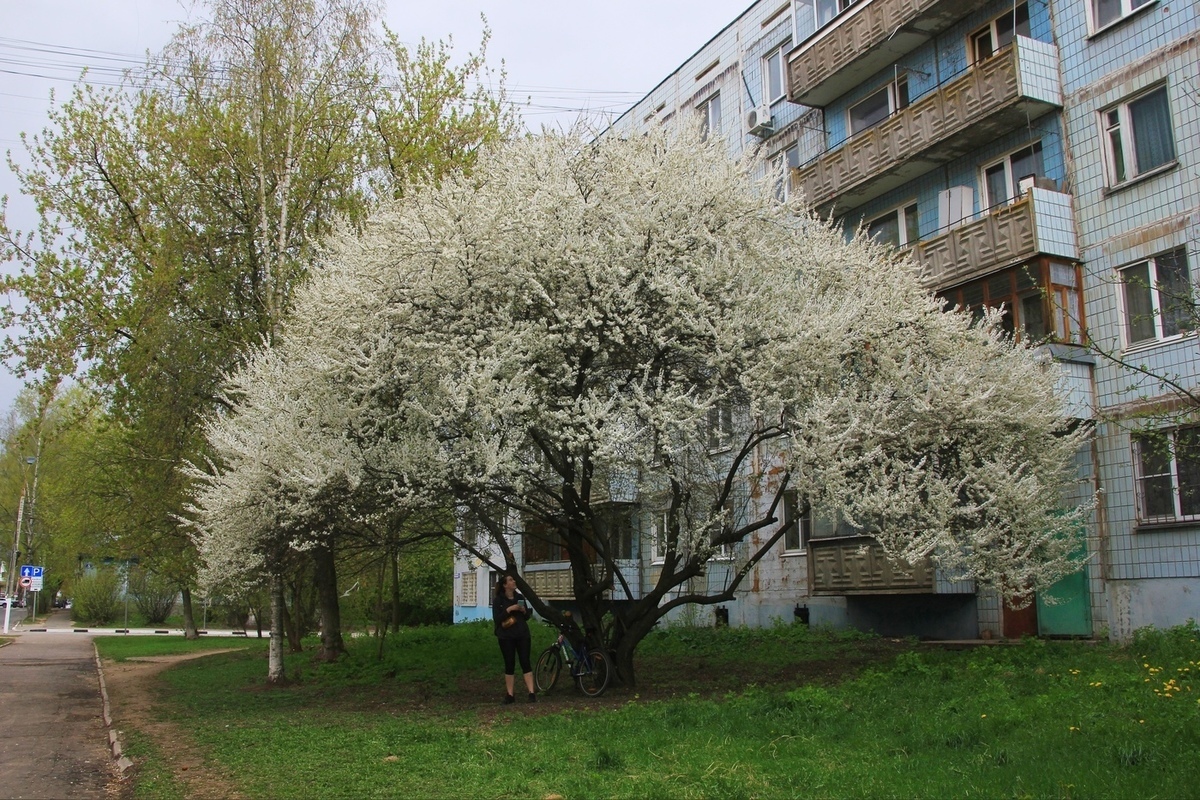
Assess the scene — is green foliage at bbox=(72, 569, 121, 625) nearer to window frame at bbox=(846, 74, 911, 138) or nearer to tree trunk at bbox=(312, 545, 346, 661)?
tree trunk at bbox=(312, 545, 346, 661)

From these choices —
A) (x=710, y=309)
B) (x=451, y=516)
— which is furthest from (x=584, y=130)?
(x=451, y=516)

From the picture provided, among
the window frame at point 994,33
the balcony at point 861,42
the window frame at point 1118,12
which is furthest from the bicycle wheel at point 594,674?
the balcony at point 861,42

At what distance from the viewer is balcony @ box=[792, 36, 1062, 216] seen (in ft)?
60.4

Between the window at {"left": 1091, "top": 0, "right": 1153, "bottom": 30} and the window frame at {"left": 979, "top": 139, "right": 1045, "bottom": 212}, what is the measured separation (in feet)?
7.55

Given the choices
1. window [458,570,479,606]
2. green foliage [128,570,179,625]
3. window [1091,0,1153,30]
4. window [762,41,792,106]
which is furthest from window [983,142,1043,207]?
green foliage [128,570,179,625]

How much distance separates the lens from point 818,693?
10.9 m

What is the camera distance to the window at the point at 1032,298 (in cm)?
1742

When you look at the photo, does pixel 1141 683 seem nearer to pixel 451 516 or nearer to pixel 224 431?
pixel 451 516

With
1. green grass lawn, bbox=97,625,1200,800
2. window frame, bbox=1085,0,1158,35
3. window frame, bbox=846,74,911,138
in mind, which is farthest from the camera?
window frame, bbox=846,74,911,138

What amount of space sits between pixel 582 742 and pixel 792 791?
2.85 m

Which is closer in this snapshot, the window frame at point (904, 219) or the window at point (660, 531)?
the window at point (660, 531)

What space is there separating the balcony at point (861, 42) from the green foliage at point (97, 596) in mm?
57759

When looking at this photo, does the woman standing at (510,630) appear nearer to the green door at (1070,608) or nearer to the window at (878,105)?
the green door at (1070,608)

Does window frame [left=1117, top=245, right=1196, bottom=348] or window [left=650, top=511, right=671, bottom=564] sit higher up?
window frame [left=1117, top=245, right=1196, bottom=348]
